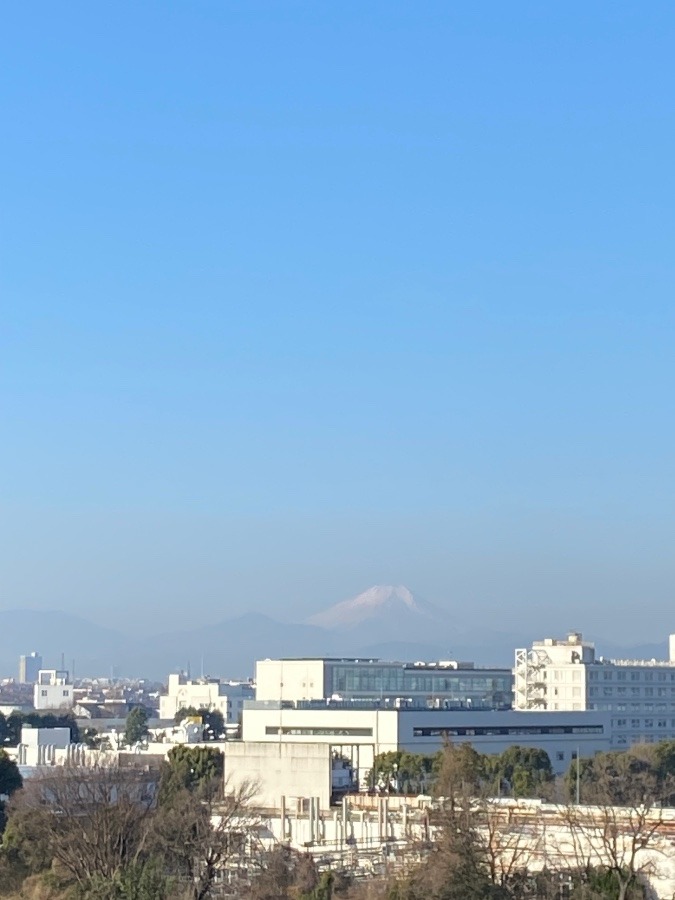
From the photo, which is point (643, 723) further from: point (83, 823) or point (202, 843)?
point (202, 843)

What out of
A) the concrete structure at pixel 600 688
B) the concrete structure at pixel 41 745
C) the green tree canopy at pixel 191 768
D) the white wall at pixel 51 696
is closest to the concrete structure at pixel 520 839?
the green tree canopy at pixel 191 768

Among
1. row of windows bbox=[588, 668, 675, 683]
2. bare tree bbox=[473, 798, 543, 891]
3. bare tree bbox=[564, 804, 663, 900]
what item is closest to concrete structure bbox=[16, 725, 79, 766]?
row of windows bbox=[588, 668, 675, 683]

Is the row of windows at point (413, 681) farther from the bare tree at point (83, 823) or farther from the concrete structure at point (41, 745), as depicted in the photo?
the bare tree at point (83, 823)

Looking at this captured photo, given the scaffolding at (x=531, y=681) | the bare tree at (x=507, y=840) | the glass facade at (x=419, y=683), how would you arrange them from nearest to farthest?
1. the bare tree at (x=507, y=840)
2. the glass facade at (x=419, y=683)
3. the scaffolding at (x=531, y=681)

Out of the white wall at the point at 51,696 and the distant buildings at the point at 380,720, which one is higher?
the white wall at the point at 51,696

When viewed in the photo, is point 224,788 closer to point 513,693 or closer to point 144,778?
point 144,778

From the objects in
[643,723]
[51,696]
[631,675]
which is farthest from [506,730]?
[51,696]
